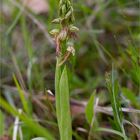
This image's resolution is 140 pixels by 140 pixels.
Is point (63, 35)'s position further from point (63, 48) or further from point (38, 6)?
point (38, 6)

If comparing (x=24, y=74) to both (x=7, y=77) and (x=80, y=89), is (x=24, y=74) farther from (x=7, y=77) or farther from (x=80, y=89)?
(x=80, y=89)

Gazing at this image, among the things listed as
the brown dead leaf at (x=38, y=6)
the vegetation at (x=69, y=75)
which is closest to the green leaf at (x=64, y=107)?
the vegetation at (x=69, y=75)

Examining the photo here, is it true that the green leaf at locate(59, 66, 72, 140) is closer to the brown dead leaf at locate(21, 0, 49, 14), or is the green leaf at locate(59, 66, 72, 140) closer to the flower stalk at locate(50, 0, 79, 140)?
the flower stalk at locate(50, 0, 79, 140)

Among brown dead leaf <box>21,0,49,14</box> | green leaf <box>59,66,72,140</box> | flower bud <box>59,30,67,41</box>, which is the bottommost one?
green leaf <box>59,66,72,140</box>

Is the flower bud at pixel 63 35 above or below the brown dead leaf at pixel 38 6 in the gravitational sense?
below

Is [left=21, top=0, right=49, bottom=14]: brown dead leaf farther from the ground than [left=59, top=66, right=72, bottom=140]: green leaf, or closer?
farther from the ground

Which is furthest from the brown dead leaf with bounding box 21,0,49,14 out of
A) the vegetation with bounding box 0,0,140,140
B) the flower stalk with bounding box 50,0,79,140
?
the flower stalk with bounding box 50,0,79,140

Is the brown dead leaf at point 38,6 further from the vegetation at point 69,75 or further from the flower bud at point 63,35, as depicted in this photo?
the flower bud at point 63,35

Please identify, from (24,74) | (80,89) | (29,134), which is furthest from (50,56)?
(29,134)

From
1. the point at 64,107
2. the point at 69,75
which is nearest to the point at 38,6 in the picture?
the point at 69,75
